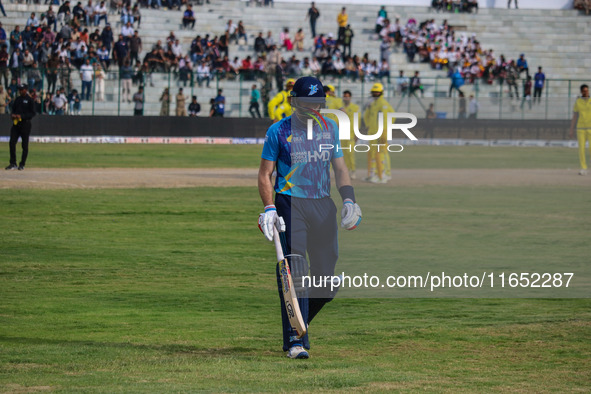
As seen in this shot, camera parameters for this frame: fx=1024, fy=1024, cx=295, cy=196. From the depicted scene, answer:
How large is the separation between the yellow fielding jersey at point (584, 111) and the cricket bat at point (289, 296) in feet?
64.5

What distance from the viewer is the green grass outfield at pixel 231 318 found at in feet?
21.8

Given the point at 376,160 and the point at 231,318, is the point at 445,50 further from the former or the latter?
the point at 231,318

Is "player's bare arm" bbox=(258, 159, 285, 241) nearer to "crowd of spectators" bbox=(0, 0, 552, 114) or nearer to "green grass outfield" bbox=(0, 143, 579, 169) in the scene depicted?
"green grass outfield" bbox=(0, 143, 579, 169)

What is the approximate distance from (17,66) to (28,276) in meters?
31.0

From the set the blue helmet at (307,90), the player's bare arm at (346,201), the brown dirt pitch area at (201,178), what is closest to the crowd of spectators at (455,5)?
the brown dirt pitch area at (201,178)

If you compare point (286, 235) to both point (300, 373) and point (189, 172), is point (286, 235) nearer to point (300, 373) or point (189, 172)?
point (300, 373)

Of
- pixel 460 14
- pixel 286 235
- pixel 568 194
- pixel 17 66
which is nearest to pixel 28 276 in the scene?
pixel 286 235

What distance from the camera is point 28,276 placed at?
1109 cm

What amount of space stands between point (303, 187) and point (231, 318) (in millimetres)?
2202

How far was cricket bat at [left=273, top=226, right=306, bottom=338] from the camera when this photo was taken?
710cm

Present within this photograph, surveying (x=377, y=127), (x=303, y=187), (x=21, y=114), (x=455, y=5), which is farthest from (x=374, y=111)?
(x=455, y=5)

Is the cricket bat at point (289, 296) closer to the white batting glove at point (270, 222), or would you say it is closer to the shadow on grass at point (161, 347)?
the white batting glove at point (270, 222)

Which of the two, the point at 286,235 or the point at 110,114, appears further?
the point at 110,114

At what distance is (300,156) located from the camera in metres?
7.16
